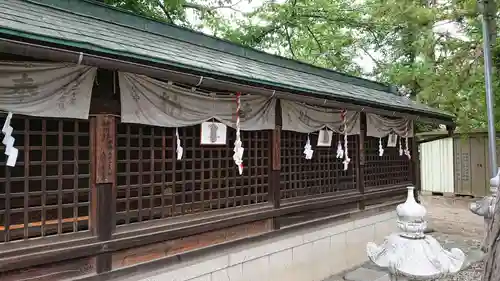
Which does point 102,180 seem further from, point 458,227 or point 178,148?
point 458,227

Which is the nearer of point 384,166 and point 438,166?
point 384,166

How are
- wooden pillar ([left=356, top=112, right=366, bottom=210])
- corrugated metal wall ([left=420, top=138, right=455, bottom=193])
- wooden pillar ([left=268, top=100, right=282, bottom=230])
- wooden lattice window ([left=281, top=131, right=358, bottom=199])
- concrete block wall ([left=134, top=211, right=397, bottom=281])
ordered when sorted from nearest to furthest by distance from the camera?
1. concrete block wall ([left=134, top=211, right=397, bottom=281])
2. wooden pillar ([left=268, top=100, right=282, bottom=230])
3. wooden lattice window ([left=281, top=131, right=358, bottom=199])
4. wooden pillar ([left=356, top=112, right=366, bottom=210])
5. corrugated metal wall ([left=420, top=138, right=455, bottom=193])

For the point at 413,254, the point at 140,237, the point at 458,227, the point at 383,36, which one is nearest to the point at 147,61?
the point at 140,237

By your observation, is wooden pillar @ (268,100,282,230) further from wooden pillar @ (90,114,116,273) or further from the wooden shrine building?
wooden pillar @ (90,114,116,273)

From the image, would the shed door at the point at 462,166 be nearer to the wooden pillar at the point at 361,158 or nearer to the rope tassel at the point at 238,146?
the wooden pillar at the point at 361,158

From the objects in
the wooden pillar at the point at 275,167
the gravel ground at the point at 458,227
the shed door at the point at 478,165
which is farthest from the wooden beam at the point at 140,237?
the shed door at the point at 478,165

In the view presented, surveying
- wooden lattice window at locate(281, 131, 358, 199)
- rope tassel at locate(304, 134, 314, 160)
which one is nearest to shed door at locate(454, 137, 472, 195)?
wooden lattice window at locate(281, 131, 358, 199)

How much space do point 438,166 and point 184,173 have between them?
18859mm

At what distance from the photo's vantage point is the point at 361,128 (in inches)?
390

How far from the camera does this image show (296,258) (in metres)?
7.82

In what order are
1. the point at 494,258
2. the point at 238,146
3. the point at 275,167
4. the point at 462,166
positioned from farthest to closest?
the point at 462,166
the point at 275,167
the point at 238,146
the point at 494,258

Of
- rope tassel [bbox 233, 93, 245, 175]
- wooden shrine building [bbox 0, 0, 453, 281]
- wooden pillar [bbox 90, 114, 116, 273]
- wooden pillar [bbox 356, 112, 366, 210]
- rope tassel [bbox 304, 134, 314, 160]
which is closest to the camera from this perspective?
wooden shrine building [bbox 0, 0, 453, 281]

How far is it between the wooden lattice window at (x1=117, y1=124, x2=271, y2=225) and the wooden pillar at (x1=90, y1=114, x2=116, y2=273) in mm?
266

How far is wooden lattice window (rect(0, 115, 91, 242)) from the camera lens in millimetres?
4219
